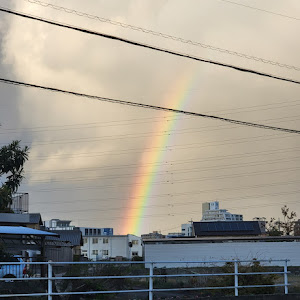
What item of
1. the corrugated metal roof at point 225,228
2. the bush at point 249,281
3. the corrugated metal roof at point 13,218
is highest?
the corrugated metal roof at point 225,228

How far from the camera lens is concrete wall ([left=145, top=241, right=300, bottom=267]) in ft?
179

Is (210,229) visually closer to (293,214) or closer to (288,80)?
(293,214)

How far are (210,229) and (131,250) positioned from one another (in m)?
55.9

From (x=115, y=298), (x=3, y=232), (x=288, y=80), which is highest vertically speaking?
(x=288, y=80)

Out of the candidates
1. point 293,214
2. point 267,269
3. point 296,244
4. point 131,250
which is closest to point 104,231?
point 131,250

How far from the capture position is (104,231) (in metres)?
153

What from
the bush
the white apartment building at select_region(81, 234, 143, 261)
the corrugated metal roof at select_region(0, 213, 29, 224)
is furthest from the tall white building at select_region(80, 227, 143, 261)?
the bush

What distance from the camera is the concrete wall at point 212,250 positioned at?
54.7m

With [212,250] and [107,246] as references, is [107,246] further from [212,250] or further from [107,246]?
[212,250]

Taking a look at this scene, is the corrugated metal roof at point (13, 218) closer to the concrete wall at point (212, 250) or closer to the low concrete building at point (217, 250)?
the low concrete building at point (217, 250)

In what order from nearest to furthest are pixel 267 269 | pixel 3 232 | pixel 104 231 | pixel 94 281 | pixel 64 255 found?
pixel 94 281, pixel 3 232, pixel 267 269, pixel 64 255, pixel 104 231

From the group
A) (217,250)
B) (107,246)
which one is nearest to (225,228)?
(217,250)

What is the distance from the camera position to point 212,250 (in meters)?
55.3

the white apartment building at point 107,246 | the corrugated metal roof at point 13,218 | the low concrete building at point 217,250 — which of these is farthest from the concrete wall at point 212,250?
Answer: the white apartment building at point 107,246
